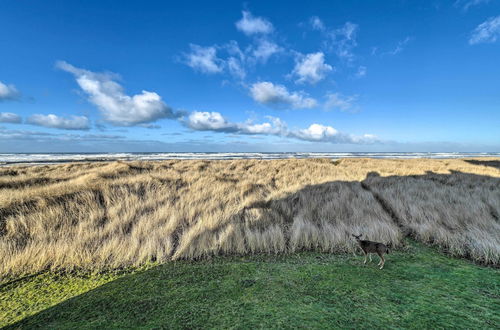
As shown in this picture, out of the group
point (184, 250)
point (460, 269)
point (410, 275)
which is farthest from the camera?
point (184, 250)

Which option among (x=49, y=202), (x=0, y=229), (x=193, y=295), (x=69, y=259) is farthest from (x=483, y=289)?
(x=49, y=202)

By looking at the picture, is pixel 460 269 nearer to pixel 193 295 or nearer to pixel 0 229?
pixel 193 295

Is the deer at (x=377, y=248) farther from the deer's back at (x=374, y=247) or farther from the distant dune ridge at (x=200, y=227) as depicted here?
the distant dune ridge at (x=200, y=227)

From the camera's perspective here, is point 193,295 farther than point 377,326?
Yes

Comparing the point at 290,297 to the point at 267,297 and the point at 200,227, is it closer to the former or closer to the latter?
the point at 267,297

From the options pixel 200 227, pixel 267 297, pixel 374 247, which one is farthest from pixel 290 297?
pixel 200 227

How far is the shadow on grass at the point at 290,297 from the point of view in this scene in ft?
6.61

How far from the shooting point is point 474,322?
1.94 meters

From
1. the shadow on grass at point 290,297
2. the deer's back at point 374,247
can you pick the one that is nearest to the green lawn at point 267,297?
the shadow on grass at point 290,297

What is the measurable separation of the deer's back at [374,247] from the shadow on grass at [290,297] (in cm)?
25

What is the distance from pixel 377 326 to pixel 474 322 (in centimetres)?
91

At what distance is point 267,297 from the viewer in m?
2.38

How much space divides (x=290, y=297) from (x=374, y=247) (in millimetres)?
1573

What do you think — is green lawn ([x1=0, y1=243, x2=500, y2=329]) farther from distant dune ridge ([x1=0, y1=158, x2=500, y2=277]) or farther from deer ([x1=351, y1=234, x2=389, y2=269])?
distant dune ridge ([x1=0, y1=158, x2=500, y2=277])
